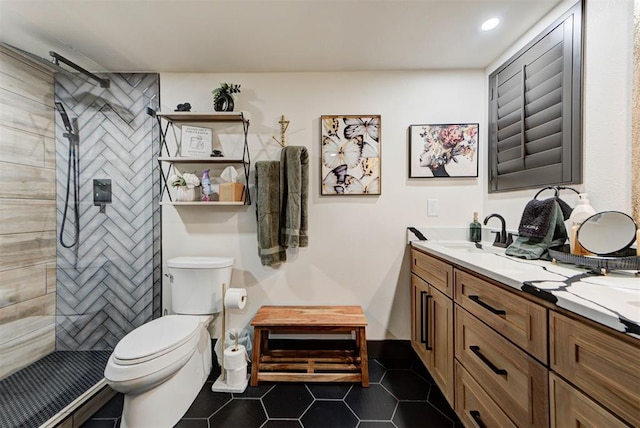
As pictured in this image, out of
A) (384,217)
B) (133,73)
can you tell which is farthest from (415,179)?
(133,73)

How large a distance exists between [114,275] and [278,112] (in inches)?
70.1

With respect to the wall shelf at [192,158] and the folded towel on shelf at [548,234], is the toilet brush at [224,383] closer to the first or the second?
the wall shelf at [192,158]

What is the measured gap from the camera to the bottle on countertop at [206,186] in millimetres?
1834

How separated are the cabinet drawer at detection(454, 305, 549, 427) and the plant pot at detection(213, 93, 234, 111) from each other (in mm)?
1957

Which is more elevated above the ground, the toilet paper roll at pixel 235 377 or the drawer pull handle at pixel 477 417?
the drawer pull handle at pixel 477 417

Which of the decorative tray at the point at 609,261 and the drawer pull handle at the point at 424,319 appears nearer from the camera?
the decorative tray at the point at 609,261

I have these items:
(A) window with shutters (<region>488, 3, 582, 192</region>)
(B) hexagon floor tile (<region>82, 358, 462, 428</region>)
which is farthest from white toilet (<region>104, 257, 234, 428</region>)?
(A) window with shutters (<region>488, 3, 582, 192</region>)

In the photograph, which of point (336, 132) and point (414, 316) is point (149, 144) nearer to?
point (336, 132)

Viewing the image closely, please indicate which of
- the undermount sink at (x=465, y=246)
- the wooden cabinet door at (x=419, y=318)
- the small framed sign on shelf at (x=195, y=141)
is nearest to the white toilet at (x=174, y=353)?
the small framed sign on shelf at (x=195, y=141)

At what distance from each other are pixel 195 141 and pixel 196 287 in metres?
1.08

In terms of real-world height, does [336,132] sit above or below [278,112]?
below

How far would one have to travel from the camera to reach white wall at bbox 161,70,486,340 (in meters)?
1.92

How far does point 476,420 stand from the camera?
106 cm

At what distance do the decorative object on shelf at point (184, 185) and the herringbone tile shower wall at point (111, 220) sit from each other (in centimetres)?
26
